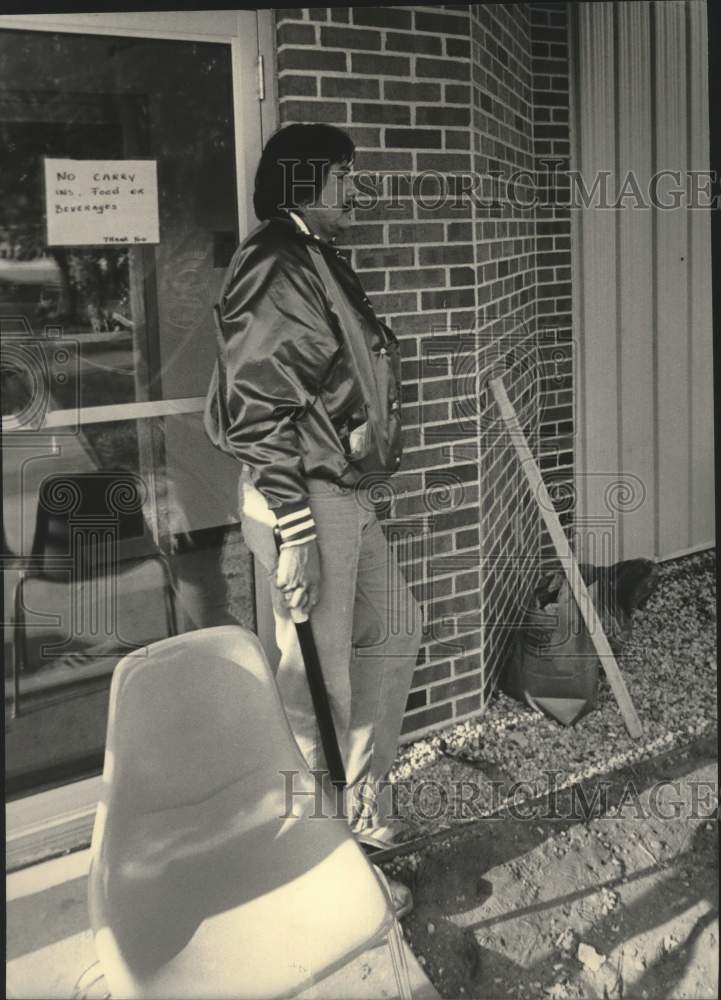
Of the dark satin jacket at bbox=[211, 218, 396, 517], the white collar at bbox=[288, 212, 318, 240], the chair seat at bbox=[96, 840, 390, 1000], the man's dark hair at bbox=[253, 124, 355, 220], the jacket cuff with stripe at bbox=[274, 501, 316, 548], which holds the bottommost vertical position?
the chair seat at bbox=[96, 840, 390, 1000]

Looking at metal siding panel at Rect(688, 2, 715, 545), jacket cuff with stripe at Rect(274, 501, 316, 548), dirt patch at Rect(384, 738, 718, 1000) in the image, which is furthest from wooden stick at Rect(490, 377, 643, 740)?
metal siding panel at Rect(688, 2, 715, 545)

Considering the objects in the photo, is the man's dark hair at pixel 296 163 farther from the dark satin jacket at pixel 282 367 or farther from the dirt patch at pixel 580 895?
the dirt patch at pixel 580 895

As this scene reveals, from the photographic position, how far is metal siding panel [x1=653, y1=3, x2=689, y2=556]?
516 centimetres

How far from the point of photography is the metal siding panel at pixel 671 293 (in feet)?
16.9

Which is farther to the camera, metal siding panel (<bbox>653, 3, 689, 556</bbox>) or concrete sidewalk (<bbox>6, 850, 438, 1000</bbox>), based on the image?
metal siding panel (<bbox>653, 3, 689, 556</bbox>)

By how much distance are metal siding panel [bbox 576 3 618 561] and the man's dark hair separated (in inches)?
88.3

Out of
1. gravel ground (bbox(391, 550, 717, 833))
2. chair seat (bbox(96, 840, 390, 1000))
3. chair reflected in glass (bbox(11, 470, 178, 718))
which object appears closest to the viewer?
chair seat (bbox(96, 840, 390, 1000))

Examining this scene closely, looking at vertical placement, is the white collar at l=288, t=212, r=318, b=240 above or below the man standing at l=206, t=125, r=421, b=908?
above

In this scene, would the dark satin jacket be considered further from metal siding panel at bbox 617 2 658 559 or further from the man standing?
metal siding panel at bbox 617 2 658 559

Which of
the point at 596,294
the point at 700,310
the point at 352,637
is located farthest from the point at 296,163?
the point at 700,310

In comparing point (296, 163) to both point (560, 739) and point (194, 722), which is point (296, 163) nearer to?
point (194, 722)

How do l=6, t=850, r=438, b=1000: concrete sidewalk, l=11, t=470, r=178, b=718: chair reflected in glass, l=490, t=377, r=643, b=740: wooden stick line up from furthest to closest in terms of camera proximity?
l=490, t=377, r=643, b=740: wooden stick < l=11, t=470, r=178, b=718: chair reflected in glass < l=6, t=850, r=438, b=1000: concrete sidewalk

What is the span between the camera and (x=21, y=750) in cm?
332

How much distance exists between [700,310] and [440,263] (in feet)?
7.78
